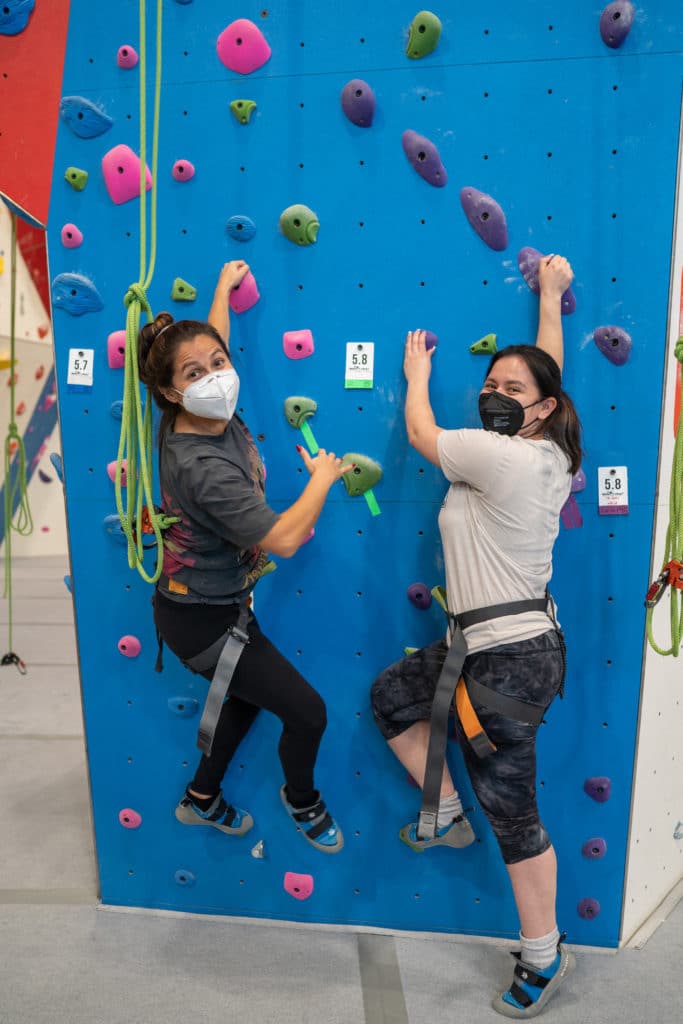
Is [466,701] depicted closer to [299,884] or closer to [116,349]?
[299,884]

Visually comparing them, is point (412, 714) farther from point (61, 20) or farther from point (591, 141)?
point (61, 20)

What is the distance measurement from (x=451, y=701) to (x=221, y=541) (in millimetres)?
629

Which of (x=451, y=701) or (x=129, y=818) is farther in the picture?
(x=129, y=818)

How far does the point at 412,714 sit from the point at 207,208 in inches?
51.8

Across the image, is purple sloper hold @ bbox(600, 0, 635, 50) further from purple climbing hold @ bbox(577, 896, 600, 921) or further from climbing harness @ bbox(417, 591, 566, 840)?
purple climbing hold @ bbox(577, 896, 600, 921)

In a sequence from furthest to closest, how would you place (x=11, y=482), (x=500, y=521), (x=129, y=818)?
(x=11, y=482) < (x=129, y=818) < (x=500, y=521)

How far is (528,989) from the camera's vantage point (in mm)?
1898

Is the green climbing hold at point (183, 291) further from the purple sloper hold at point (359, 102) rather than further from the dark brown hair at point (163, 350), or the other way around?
the purple sloper hold at point (359, 102)

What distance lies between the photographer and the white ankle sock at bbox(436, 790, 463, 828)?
6.83 ft

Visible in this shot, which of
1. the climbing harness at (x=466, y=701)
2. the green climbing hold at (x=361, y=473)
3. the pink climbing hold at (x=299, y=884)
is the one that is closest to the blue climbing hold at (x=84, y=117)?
the green climbing hold at (x=361, y=473)

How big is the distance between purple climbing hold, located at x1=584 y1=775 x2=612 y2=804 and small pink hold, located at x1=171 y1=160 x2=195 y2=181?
175 centimetres

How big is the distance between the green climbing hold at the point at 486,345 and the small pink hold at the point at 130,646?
44.7 inches

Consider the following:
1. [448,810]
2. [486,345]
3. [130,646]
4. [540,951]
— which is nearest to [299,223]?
[486,345]

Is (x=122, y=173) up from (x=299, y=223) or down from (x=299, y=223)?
up
